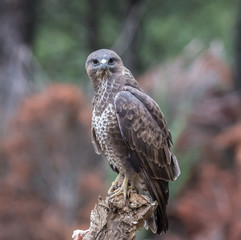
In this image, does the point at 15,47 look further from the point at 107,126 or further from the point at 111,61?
the point at 107,126

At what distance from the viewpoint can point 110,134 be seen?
386 centimetres

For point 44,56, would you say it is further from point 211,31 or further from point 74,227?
point 74,227

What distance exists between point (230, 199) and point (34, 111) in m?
2.95

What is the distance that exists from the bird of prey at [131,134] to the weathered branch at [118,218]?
0.27 metres

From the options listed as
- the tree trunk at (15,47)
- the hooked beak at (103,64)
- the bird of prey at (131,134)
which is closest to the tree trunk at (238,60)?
the tree trunk at (15,47)

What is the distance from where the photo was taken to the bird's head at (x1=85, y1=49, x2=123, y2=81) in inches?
155

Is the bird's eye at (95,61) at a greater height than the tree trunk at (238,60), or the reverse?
the tree trunk at (238,60)

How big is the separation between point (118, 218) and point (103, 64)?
103cm

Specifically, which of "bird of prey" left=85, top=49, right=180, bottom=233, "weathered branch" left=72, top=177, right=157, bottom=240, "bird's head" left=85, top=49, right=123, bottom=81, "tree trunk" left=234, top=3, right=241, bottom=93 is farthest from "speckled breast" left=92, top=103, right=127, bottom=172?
"tree trunk" left=234, top=3, right=241, bottom=93

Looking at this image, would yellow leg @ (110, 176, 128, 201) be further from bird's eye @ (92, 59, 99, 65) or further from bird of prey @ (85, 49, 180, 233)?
bird's eye @ (92, 59, 99, 65)

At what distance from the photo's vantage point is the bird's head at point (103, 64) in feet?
12.9

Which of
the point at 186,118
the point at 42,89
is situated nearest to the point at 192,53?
the point at 186,118

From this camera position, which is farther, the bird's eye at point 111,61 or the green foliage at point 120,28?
the green foliage at point 120,28

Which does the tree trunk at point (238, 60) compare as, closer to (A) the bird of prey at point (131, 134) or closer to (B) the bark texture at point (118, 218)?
(A) the bird of prey at point (131, 134)
